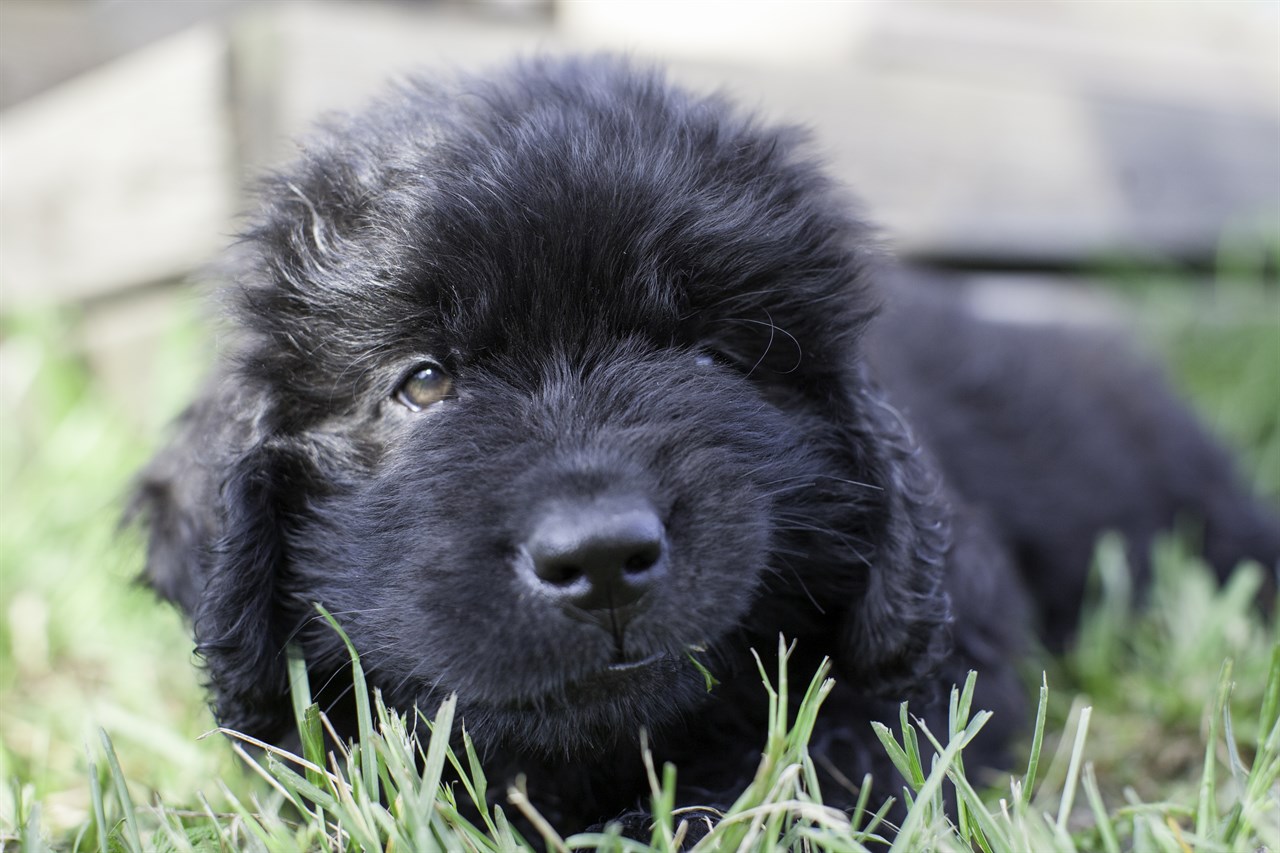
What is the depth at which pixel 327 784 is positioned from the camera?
1.81m

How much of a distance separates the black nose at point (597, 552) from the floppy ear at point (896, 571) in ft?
2.01

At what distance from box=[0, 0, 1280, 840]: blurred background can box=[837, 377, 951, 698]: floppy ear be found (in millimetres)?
688

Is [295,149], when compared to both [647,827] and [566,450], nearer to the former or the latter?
[566,450]

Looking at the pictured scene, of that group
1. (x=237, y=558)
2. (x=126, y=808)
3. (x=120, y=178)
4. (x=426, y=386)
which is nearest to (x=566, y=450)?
(x=426, y=386)

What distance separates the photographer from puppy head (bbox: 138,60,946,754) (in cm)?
171

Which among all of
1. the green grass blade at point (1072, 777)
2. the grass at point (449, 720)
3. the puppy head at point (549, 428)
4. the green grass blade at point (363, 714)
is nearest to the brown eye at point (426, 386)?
the puppy head at point (549, 428)

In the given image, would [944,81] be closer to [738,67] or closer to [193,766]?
[738,67]

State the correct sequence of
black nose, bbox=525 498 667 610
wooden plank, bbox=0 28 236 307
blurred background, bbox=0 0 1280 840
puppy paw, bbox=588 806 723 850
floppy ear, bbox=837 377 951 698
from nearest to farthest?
black nose, bbox=525 498 667 610
puppy paw, bbox=588 806 723 850
floppy ear, bbox=837 377 951 698
blurred background, bbox=0 0 1280 840
wooden plank, bbox=0 28 236 307

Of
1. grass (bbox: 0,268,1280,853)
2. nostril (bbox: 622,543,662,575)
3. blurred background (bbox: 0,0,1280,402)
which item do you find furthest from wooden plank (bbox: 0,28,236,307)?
nostril (bbox: 622,543,662,575)

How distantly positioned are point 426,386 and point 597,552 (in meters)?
0.59

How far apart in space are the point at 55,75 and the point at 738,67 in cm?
369

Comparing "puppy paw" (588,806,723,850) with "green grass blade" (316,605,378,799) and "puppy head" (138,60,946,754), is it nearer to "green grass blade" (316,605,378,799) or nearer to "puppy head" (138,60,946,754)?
"puppy head" (138,60,946,754)

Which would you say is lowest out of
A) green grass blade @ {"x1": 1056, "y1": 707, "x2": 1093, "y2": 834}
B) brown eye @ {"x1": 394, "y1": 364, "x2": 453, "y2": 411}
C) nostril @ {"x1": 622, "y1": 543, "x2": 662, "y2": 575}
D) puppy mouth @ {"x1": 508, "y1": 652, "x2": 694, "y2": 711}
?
green grass blade @ {"x1": 1056, "y1": 707, "x2": 1093, "y2": 834}

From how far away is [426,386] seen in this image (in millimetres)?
2014
